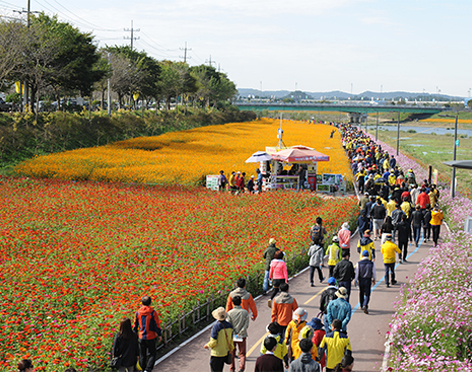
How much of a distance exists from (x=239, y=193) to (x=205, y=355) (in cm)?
1730

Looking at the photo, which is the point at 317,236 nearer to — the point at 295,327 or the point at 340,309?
the point at 340,309

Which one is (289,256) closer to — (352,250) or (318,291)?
(318,291)

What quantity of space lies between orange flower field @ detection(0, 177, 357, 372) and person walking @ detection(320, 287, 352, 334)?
11.2 feet

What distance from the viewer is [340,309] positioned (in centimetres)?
907

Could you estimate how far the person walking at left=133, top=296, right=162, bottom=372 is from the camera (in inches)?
347

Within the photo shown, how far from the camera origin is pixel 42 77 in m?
45.1

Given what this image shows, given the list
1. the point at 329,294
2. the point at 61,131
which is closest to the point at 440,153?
the point at 61,131

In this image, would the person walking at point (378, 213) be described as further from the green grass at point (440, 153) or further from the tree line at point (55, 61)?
the tree line at point (55, 61)

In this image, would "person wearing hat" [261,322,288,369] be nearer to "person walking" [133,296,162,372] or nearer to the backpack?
"person walking" [133,296,162,372]

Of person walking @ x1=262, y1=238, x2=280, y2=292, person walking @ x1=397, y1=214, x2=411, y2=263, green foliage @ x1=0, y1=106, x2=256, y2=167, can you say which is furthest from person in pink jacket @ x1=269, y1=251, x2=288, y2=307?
green foliage @ x1=0, y1=106, x2=256, y2=167

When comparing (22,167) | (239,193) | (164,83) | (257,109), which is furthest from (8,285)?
(257,109)

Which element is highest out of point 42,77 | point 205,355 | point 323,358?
point 42,77

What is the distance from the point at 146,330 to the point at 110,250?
7051 millimetres

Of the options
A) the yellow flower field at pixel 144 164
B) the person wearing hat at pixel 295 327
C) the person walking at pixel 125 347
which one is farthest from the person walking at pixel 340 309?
the yellow flower field at pixel 144 164
